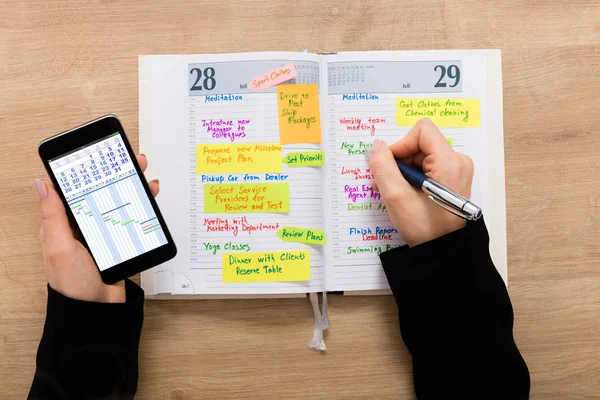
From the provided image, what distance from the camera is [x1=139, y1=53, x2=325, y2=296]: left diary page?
76cm

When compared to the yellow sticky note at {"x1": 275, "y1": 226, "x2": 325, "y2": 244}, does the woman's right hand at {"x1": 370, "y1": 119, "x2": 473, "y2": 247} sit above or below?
above

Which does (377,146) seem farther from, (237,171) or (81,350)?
(81,350)

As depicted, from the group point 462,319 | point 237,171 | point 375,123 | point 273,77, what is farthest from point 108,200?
point 462,319

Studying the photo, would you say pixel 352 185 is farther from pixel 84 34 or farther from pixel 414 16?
pixel 84 34

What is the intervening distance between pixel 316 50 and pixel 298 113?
11 centimetres

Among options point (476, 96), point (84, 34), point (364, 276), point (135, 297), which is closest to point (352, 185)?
point (364, 276)

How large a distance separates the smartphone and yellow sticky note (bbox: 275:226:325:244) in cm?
17

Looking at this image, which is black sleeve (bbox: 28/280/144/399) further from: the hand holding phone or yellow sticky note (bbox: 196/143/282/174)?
yellow sticky note (bbox: 196/143/282/174)

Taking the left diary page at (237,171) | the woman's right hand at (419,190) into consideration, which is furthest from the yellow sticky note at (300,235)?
the woman's right hand at (419,190)

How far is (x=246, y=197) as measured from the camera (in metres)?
0.77

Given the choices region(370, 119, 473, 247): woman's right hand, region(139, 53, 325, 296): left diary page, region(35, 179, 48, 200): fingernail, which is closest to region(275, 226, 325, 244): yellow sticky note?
region(139, 53, 325, 296): left diary page

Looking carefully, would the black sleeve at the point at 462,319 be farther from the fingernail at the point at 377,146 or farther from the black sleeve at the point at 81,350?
the black sleeve at the point at 81,350

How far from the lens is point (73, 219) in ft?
2.23

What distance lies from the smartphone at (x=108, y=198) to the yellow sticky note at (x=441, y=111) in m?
0.41
